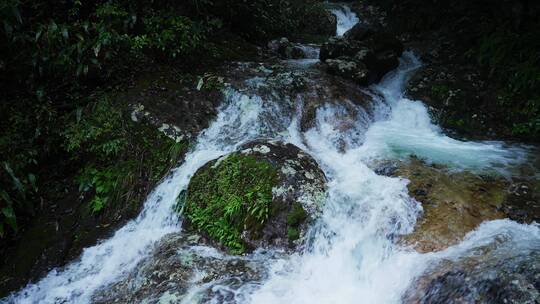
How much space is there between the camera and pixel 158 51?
8336mm

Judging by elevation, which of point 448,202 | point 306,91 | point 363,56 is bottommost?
point 448,202

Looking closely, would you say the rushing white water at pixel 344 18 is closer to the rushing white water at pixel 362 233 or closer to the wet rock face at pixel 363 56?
the wet rock face at pixel 363 56

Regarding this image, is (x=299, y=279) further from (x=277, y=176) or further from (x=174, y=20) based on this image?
(x=174, y=20)

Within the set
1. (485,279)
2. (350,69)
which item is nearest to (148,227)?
(485,279)

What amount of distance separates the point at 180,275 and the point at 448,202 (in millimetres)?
3666

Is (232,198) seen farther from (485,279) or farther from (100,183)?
(485,279)

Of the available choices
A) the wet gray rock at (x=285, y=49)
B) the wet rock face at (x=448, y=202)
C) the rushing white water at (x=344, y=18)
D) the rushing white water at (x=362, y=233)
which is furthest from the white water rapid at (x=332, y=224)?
the rushing white water at (x=344, y=18)

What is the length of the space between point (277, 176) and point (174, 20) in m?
4.54

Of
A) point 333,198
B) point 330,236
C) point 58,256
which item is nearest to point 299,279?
point 330,236

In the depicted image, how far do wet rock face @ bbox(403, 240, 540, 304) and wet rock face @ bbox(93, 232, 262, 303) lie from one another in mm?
1961

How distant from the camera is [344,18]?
1524 cm

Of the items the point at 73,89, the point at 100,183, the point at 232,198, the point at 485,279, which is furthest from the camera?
the point at 73,89

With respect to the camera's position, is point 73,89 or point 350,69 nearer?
point 73,89

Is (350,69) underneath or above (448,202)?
above
